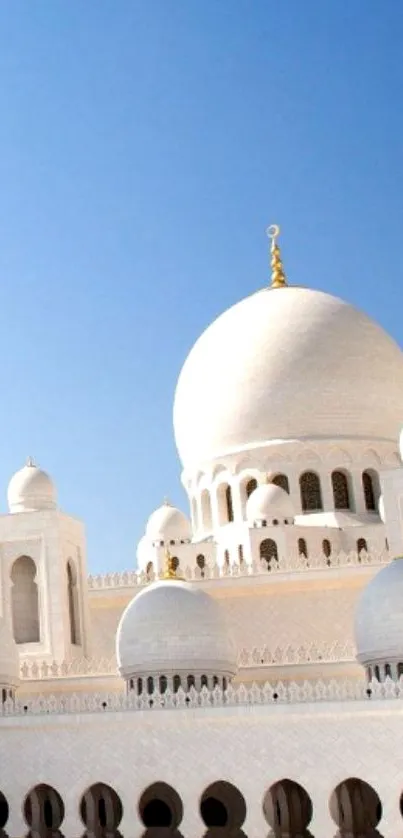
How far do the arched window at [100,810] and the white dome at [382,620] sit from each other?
481 cm

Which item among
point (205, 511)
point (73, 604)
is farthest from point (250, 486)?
point (73, 604)

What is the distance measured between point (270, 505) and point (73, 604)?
4.45 meters

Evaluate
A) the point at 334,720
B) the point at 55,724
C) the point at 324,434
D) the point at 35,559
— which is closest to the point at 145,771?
the point at 55,724

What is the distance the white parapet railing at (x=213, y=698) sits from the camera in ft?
58.0

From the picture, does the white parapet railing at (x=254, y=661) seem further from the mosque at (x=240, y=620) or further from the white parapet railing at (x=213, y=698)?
the white parapet railing at (x=213, y=698)

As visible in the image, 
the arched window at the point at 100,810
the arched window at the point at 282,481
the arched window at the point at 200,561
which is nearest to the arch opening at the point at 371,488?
the arched window at the point at 282,481

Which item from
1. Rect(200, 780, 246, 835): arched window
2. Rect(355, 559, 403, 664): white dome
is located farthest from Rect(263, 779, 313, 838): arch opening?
Rect(355, 559, 403, 664): white dome

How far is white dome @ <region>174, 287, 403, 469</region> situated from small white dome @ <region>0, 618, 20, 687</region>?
802cm

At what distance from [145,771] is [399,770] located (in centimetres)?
383

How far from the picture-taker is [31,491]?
2473 cm

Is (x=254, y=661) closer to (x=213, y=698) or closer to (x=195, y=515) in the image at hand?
(x=213, y=698)

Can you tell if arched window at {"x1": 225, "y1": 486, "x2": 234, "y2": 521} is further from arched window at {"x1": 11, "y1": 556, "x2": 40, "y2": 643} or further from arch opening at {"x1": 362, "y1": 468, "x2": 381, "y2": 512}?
arched window at {"x1": 11, "y1": 556, "x2": 40, "y2": 643}

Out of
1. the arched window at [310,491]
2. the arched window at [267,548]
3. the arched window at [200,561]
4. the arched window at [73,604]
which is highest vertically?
the arched window at [310,491]

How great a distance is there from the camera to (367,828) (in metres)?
18.9
